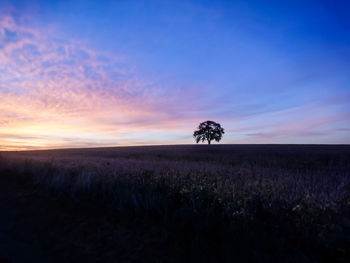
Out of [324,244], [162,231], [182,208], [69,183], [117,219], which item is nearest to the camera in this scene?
[324,244]

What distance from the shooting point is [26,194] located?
7852mm

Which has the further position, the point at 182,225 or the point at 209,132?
the point at 209,132

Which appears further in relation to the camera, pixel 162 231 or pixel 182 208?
pixel 182 208

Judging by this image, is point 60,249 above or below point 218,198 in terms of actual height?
below

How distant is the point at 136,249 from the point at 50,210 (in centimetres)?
389

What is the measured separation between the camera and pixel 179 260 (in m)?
3.54

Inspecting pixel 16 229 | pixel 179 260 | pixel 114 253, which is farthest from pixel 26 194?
pixel 179 260

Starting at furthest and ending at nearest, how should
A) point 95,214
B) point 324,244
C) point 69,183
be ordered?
point 69,183 → point 95,214 → point 324,244

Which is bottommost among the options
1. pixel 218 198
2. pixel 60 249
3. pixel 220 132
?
pixel 60 249

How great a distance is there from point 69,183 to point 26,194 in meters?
1.83

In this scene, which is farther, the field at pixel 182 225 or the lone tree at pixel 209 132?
the lone tree at pixel 209 132

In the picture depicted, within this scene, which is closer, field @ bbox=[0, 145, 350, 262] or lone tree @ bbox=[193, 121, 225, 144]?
field @ bbox=[0, 145, 350, 262]

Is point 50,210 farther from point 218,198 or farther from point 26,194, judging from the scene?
point 218,198

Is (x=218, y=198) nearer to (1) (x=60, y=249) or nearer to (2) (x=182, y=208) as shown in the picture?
(2) (x=182, y=208)
